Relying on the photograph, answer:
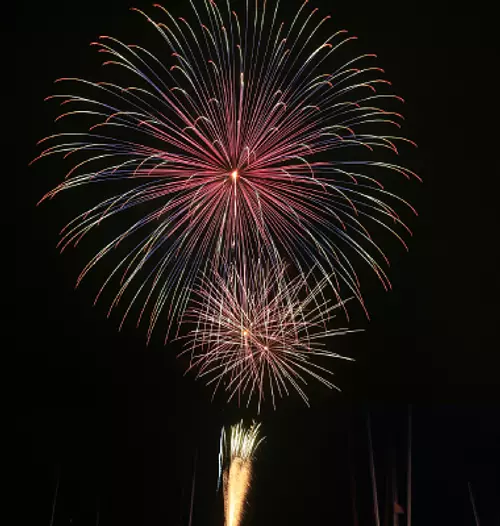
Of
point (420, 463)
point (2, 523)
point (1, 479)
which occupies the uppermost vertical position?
point (420, 463)

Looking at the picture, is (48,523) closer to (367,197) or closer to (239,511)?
(239,511)

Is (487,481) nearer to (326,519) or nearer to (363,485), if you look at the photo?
(363,485)

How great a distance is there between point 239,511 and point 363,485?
23.1 feet

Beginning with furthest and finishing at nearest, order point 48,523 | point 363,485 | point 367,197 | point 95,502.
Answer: point 363,485, point 95,502, point 48,523, point 367,197

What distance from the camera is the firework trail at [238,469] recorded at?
28.5 m

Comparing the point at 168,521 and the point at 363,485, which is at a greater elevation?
the point at 363,485

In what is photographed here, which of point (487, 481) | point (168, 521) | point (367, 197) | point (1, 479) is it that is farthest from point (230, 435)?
point (367, 197)

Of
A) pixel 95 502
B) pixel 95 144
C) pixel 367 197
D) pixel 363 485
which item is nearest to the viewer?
pixel 95 144

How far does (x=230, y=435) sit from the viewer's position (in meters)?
28.1

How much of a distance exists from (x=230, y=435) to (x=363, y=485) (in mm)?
9881

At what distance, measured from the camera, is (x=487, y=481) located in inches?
1133

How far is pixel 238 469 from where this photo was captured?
30031mm

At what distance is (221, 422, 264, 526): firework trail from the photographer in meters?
28.5

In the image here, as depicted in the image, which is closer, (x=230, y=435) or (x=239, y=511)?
(x=230, y=435)
